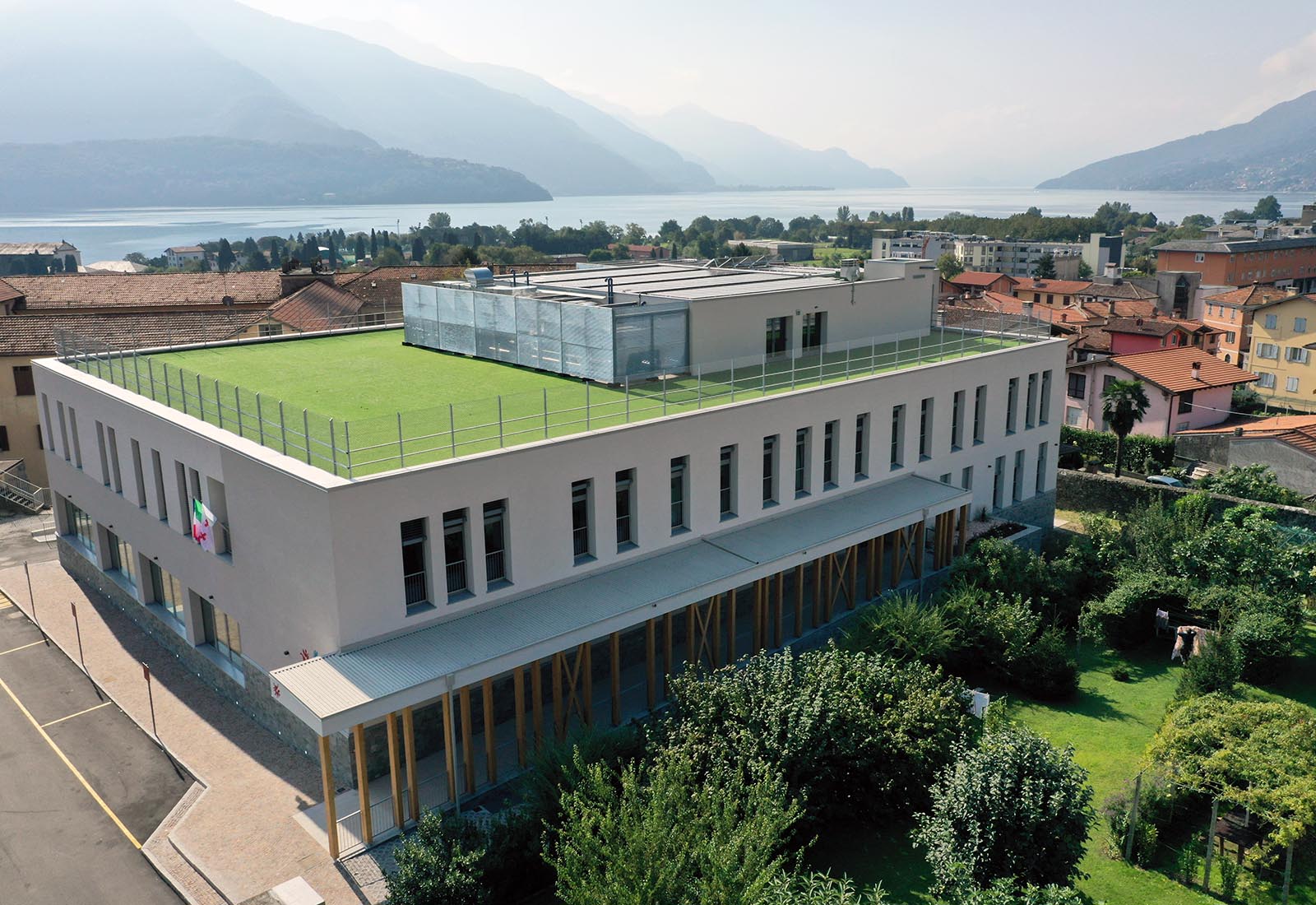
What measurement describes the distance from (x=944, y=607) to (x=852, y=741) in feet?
29.4

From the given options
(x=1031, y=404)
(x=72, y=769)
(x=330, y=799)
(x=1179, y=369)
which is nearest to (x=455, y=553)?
(x=330, y=799)

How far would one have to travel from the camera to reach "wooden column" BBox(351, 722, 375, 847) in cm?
1939

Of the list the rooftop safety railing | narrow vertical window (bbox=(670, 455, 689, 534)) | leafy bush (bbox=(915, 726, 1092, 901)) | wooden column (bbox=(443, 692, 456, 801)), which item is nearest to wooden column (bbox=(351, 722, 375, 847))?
wooden column (bbox=(443, 692, 456, 801))

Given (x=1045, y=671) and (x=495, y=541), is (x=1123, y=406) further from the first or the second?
(x=495, y=541)

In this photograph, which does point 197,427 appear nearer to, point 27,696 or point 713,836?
point 27,696

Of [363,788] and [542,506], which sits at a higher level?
[542,506]

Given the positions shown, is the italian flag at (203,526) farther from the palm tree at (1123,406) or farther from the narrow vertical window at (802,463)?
the palm tree at (1123,406)

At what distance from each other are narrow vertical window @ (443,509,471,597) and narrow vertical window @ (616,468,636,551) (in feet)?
14.9

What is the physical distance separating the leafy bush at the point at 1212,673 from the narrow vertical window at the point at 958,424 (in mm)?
11215

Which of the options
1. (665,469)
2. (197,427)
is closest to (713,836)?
(665,469)

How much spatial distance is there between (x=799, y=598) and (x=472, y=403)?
36.3 ft

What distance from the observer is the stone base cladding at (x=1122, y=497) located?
38.7m

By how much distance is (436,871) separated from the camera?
1689 centimetres

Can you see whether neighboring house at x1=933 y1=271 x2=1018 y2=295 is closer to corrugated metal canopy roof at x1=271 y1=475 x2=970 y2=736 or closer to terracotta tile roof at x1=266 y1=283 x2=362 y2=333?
terracotta tile roof at x1=266 y1=283 x2=362 y2=333
